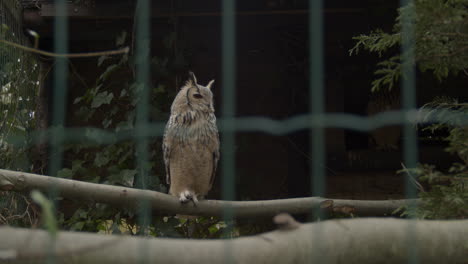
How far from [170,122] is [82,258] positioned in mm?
2010

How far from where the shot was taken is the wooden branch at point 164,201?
71.2 inches

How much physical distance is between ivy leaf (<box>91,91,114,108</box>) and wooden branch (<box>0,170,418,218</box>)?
1.07 m

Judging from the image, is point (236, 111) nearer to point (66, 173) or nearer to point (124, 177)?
point (124, 177)

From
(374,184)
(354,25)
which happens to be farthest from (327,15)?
(374,184)

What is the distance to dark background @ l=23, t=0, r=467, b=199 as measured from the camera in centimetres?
325

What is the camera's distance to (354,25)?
3225mm

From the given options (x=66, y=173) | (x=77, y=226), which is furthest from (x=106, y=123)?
(x=77, y=226)

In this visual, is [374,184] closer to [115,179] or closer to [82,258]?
[115,179]

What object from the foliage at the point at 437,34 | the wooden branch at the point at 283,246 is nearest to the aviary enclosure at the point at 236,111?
the foliage at the point at 437,34

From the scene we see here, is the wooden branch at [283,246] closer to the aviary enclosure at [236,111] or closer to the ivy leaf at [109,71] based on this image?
the aviary enclosure at [236,111]

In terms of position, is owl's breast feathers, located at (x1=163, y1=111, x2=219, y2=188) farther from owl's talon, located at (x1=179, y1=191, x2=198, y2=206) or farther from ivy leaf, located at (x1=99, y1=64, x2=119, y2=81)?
ivy leaf, located at (x1=99, y1=64, x2=119, y2=81)

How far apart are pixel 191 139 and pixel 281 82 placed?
1.01 meters

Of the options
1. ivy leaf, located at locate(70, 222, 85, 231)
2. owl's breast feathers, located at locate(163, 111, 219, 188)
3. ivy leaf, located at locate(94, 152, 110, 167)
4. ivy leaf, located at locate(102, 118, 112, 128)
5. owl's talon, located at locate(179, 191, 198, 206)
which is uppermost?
ivy leaf, located at locate(102, 118, 112, 128)

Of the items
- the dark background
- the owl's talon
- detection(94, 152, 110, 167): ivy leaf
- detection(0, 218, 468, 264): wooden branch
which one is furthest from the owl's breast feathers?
detection(0, 218, 468, 264): wooden branch
